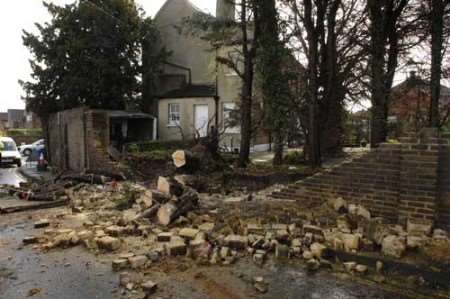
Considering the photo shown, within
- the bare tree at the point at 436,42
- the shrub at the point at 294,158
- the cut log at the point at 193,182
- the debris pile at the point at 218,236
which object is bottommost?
the debris pile at the point at 218,236

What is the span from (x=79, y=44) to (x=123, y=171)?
10.4 m

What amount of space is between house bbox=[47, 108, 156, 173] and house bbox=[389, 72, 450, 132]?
32.9 feet

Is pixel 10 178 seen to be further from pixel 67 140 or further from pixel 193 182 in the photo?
pixel 193 182

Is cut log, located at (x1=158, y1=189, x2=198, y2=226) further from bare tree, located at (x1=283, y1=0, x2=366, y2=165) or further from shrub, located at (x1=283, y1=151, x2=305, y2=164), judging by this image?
shrub, located at (x1=283, y1=151, x2=305, y2=164)

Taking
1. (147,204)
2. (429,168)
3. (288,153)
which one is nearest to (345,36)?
(288,153)

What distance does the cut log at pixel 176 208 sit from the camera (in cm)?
621

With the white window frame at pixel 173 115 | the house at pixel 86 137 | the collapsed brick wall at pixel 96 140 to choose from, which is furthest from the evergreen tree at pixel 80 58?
Answer: the collapsed brick wall at pixel 96 140

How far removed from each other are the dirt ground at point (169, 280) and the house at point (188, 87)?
14.6 metres

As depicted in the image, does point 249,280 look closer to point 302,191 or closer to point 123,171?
point 302,191

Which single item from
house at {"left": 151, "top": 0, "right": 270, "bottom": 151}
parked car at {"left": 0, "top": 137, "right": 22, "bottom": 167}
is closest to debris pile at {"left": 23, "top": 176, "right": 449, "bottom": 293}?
house at {"left": 151, "top": 0, "right": 270, "bottom": 151}

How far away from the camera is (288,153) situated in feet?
45.0

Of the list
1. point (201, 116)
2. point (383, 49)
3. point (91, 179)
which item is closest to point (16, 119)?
point (201, 116)

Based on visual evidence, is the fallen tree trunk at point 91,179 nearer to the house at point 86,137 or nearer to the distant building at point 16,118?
the house at point 86,137

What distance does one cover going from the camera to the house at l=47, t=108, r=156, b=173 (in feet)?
42.1
